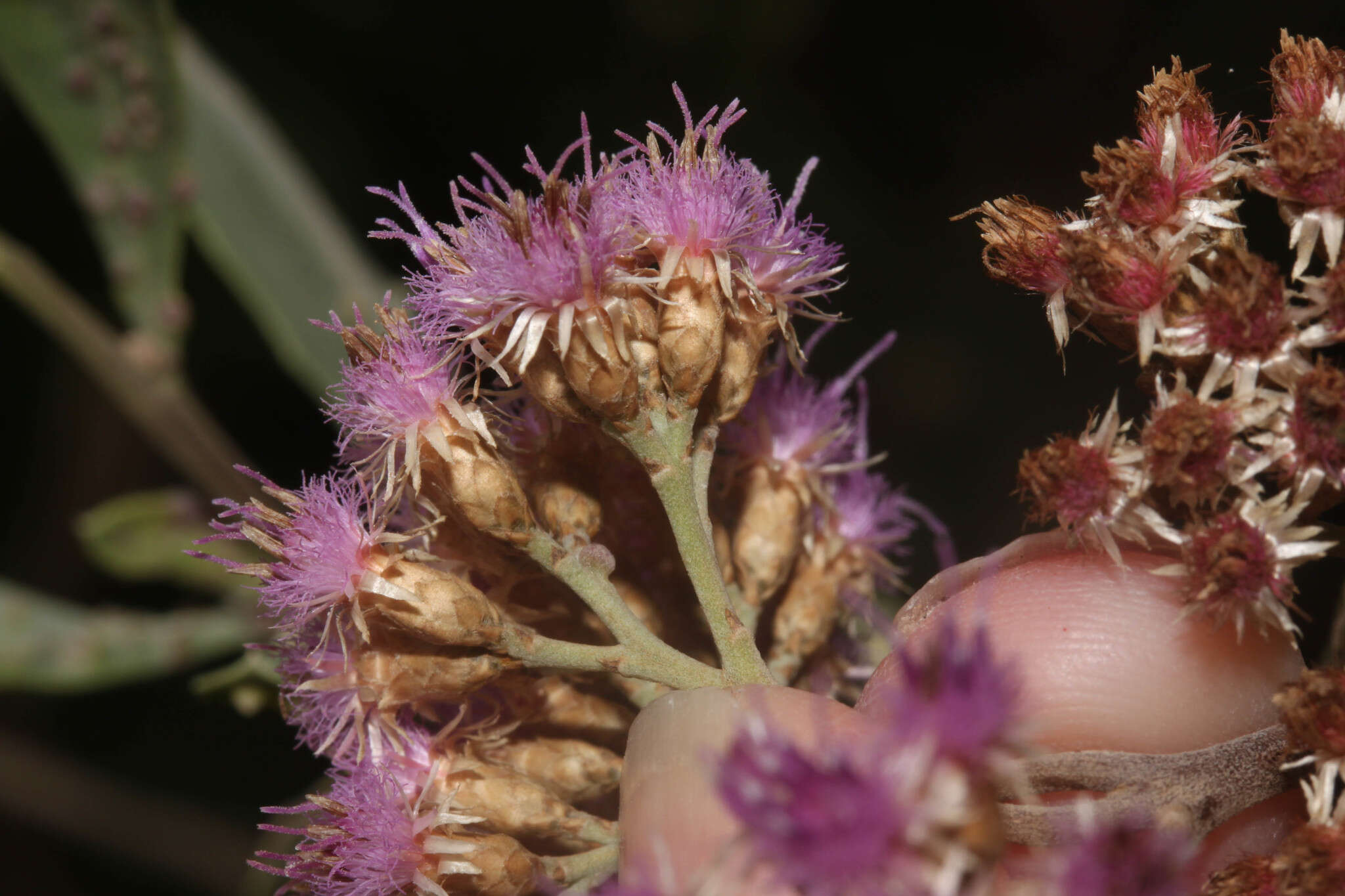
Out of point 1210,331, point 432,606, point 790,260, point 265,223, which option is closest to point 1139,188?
point 1210,331

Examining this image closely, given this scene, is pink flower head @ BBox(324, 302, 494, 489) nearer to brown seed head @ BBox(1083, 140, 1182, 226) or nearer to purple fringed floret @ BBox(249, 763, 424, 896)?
purple fringed floret @ BBox(249, 763, 424, 896)

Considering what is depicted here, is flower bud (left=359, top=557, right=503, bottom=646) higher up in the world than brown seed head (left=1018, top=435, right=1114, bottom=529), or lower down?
lower down

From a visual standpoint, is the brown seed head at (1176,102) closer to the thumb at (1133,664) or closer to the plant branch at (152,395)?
the thumb at (1133,664)

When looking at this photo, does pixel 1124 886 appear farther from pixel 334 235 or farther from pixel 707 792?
pixel 334 235

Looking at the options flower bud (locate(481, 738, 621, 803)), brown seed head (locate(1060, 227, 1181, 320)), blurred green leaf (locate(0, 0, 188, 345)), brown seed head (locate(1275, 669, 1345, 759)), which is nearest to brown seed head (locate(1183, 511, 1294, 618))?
brown seed head (locate(1275, 669, 1345, 759))

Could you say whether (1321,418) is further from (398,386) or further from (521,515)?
(398,386)

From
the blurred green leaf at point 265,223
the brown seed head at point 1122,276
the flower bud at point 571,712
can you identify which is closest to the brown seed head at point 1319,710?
the brown seed head at point 1122,276

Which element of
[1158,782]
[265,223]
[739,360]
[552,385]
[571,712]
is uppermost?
[265,223]
